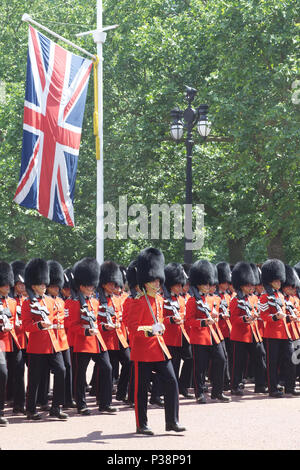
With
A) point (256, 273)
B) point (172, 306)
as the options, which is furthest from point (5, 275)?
point (256, 273)

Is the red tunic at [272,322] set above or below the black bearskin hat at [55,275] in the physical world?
below

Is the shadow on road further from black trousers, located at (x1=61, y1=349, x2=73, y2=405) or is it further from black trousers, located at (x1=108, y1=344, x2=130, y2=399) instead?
black trousers, located at (x1=108, y1=344, x2=130, y2=399)

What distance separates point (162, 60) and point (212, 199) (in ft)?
13.1

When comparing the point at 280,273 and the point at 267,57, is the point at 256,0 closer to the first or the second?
the point at 267,57

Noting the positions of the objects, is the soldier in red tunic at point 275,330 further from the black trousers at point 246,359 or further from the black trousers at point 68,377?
the black trousers at point 68,377

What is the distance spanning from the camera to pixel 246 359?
11047 millimetres

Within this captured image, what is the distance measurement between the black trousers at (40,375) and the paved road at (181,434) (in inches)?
8.4

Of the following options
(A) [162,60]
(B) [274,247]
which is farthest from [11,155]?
(B) [274,247]

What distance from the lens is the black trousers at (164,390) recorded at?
25.2 feet

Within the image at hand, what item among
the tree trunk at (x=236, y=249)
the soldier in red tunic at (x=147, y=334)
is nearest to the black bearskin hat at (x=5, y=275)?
the soldier in red tunic at (x=147, y=334)

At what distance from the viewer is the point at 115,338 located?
9961 millimetres

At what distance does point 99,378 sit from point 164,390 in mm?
1615

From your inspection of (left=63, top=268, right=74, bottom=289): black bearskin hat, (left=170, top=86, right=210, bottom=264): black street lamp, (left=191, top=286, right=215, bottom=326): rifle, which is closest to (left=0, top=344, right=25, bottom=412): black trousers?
(left=63, top=268, right=74, bottom=289): black bearskin hat

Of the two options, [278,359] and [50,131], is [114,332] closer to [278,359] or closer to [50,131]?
[278,359]
